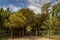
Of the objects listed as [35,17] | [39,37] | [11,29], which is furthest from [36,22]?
[11,29]

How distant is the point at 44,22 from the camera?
236 centimetres

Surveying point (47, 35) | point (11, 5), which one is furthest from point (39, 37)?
point (11, 5)

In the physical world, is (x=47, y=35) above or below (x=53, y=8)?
below

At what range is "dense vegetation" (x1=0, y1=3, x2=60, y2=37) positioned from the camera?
2318 millimetres

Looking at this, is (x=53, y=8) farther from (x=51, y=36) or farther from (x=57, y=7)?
(x=51, y=36)

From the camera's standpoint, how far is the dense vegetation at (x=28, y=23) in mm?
2318

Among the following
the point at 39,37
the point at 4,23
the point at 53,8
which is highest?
the point at 53,8

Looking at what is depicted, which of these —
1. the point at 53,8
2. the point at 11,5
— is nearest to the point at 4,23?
the point at 11,5

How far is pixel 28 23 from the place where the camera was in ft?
7.66

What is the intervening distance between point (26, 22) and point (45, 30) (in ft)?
1.08

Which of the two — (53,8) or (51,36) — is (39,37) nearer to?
(51,36)

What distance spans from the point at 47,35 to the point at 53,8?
18.0 inches

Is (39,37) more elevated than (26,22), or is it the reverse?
(26,22)

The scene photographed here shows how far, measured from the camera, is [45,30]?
2.35 meters
